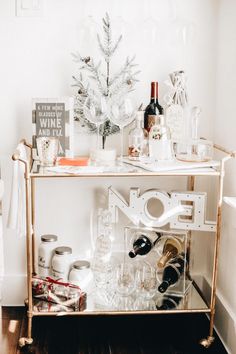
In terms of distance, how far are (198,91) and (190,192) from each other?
529mm

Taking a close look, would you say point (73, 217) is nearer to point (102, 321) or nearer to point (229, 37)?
point (102, 321)

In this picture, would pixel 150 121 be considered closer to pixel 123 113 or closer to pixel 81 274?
pixel 123 113

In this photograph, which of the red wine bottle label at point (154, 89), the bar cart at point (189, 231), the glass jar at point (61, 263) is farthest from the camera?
the glass jar at point (61, 263)

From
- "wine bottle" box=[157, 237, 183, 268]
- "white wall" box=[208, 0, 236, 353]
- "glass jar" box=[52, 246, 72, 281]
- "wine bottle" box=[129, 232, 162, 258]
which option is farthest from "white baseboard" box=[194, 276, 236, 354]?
"glass jar" box=[52, 246, 72, 281]

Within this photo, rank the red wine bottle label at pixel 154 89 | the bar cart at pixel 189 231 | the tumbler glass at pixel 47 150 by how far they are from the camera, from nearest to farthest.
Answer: the bar cart at pixel 189 231 → the tumbler glass at pixel 47 150 → the red wine bottle label at pixel 154 89

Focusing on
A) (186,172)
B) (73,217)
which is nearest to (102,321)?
(73,217)

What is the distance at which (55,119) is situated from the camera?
249 cm

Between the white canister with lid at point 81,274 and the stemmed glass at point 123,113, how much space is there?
690mm

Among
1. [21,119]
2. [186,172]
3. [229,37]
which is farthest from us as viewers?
[21,119]

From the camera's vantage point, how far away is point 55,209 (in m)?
2.77

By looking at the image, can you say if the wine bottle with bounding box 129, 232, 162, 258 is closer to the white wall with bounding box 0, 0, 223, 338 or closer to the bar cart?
the bar cart

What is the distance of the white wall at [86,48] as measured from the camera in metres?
2.58

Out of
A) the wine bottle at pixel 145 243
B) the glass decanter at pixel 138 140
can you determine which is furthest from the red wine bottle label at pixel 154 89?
the wine bottle at pixel 145 243

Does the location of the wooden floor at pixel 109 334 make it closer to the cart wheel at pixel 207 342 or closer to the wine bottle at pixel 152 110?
the cart wheel at pixel 207 342
